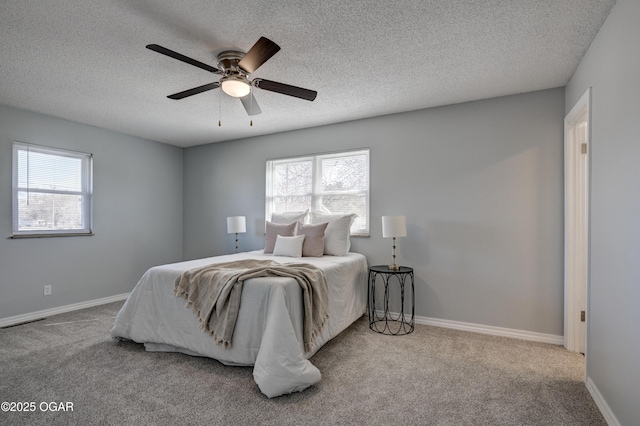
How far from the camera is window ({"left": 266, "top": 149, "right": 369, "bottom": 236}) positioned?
4.29m

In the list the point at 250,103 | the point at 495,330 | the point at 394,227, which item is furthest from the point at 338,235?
the point at 495,330

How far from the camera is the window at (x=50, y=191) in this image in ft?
12.8

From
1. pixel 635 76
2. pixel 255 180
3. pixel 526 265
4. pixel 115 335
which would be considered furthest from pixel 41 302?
pixel 635 76

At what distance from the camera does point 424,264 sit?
379 cm

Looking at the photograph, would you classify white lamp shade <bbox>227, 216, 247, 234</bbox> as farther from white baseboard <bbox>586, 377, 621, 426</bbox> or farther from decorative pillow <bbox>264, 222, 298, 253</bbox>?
white baseboard <bbox>586, 377, 621, 426</bbox>

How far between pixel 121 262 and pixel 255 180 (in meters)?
2.29

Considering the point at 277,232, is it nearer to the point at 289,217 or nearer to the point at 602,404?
the point at 289,217

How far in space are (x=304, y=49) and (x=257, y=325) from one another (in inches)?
82.7

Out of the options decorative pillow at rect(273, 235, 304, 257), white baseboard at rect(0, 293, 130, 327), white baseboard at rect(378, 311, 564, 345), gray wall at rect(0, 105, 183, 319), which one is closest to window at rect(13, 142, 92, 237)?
gray wall at rect(0, 105, 183, 319)

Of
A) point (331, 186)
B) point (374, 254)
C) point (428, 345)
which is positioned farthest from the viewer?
point (331, 186)

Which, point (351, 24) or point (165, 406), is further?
point (351, 24)

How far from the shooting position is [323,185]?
4566 millimetres

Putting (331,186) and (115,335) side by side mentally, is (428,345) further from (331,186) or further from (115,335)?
(115,335)

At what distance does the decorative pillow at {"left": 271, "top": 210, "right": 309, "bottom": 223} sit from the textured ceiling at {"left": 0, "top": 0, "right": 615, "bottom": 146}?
1326 mm
